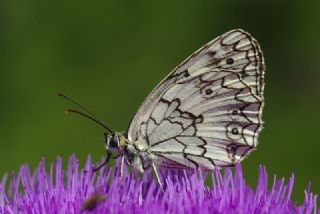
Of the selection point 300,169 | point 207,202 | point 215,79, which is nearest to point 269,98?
point 300,169

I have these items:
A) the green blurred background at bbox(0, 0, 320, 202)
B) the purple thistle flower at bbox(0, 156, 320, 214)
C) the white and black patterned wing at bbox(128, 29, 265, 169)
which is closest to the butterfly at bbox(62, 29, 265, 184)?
the white and black patterned wing at bbox(128, 29, 265, 169)

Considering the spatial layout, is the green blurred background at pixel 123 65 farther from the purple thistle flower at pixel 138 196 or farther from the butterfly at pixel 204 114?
the purple thistle flower at pixel 138 196

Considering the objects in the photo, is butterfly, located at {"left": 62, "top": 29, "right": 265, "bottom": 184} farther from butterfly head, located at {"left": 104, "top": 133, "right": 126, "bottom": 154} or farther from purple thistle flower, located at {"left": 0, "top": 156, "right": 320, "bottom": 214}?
purple thistle flower, located at {"left": 0, "top": 156, "right": 320, "bottom": 214}

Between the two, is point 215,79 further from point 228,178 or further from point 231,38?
point 228,178

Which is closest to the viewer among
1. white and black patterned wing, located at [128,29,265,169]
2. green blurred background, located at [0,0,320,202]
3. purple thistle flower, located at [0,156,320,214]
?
purple thistle flower, located at [0,156,320,214]

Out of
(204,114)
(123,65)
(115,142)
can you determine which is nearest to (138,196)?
(115,142)

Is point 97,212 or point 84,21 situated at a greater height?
point 84,21

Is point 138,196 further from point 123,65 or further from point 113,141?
point 123,65
